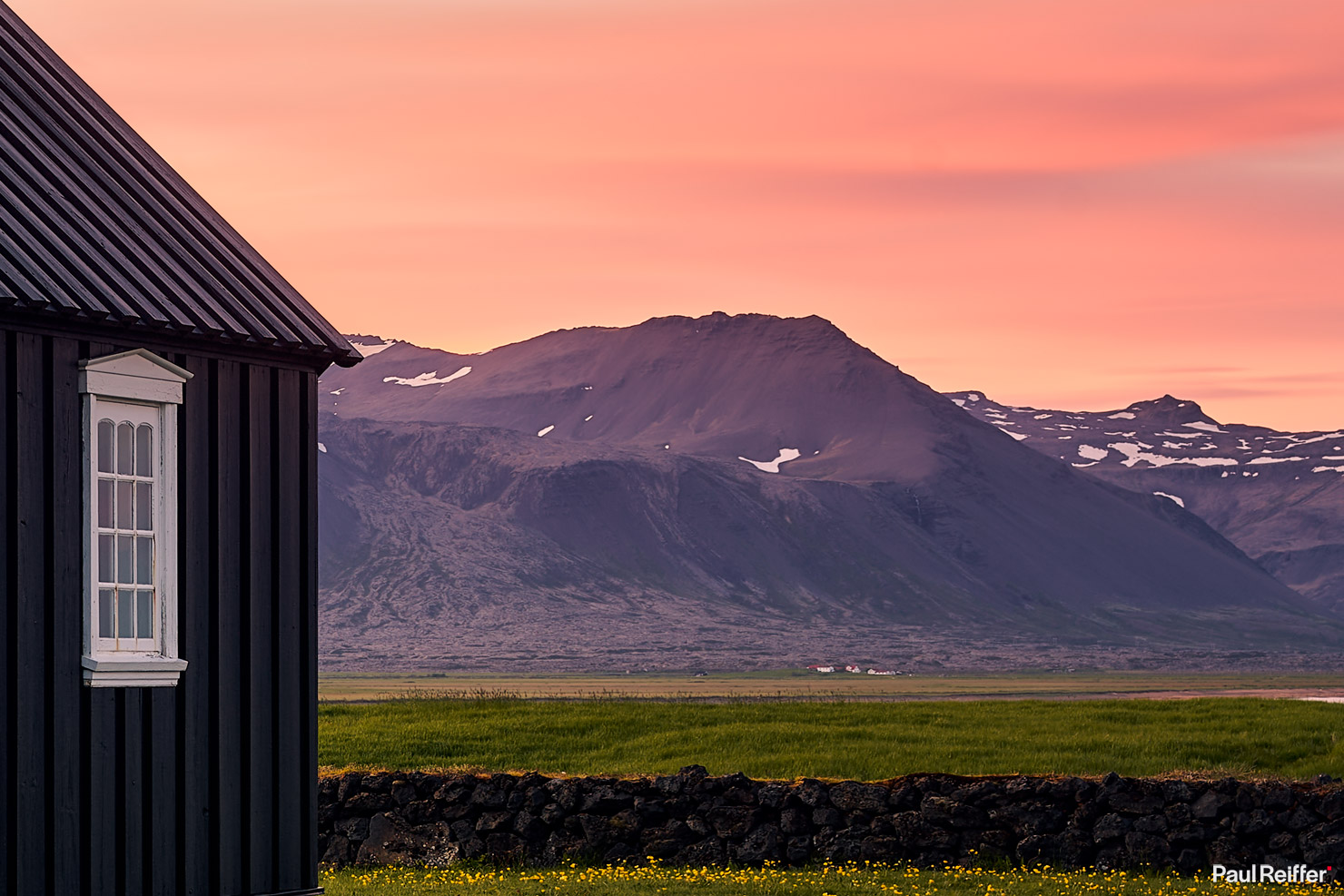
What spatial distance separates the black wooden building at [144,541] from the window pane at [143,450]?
2cm

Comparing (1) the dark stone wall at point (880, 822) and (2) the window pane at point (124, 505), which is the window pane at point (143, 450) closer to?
(2) the window pane at point (124, 505)

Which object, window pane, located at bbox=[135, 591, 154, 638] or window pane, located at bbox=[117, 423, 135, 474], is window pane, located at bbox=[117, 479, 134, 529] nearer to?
window pane, located at bbox=[117, 423, 135, 474]

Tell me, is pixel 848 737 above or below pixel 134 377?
below

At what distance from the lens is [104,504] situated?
1583 cm

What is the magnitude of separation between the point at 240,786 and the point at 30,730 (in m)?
2.38

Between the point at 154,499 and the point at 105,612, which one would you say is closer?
the point at 105,612

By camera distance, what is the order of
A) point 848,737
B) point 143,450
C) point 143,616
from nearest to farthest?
point 143,616 → point 143,450 → point 848,737

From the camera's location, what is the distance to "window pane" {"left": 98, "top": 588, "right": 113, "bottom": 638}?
51.7 ft

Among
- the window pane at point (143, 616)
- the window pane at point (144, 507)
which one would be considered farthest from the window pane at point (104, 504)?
the window pane at point (143, 616)

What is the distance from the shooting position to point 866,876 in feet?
69.5

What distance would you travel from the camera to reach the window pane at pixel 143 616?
52.5 feet

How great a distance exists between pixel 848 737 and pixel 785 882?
823 centimetres

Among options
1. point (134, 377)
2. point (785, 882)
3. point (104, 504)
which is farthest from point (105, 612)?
point (785, 882)

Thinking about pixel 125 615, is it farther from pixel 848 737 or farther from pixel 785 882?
pixel 848 737
